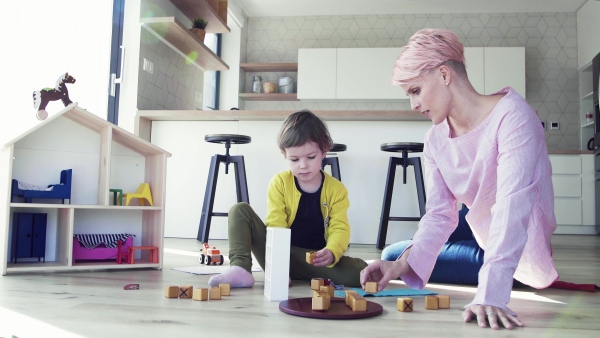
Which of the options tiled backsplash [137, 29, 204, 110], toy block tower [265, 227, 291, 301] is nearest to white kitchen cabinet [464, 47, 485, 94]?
tiled backsplash [137, 29, 204, 110]

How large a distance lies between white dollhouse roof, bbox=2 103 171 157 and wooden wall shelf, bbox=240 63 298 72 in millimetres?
4479

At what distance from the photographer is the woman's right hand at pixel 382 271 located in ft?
5.19

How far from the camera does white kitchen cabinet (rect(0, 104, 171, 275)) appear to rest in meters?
2.20

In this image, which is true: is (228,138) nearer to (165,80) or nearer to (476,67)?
(165,80)

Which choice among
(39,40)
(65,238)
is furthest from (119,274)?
(39,40)

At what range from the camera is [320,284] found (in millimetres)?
1742

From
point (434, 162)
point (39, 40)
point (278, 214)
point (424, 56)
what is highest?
point (39, 40)

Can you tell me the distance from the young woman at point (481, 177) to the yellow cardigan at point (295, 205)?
0.43 meters

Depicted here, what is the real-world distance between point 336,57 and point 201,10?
230 cm

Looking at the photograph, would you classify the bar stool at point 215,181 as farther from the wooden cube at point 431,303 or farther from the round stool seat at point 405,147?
the wooden cube at point 431,303

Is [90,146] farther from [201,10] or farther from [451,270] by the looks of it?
[201,10]

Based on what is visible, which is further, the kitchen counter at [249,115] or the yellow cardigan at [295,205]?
the kitchen counter at [249,115]

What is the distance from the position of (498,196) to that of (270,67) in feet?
19.2

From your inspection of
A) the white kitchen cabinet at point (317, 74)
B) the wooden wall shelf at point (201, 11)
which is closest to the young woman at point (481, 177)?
the wooden wall shelf at point (201, 11)
